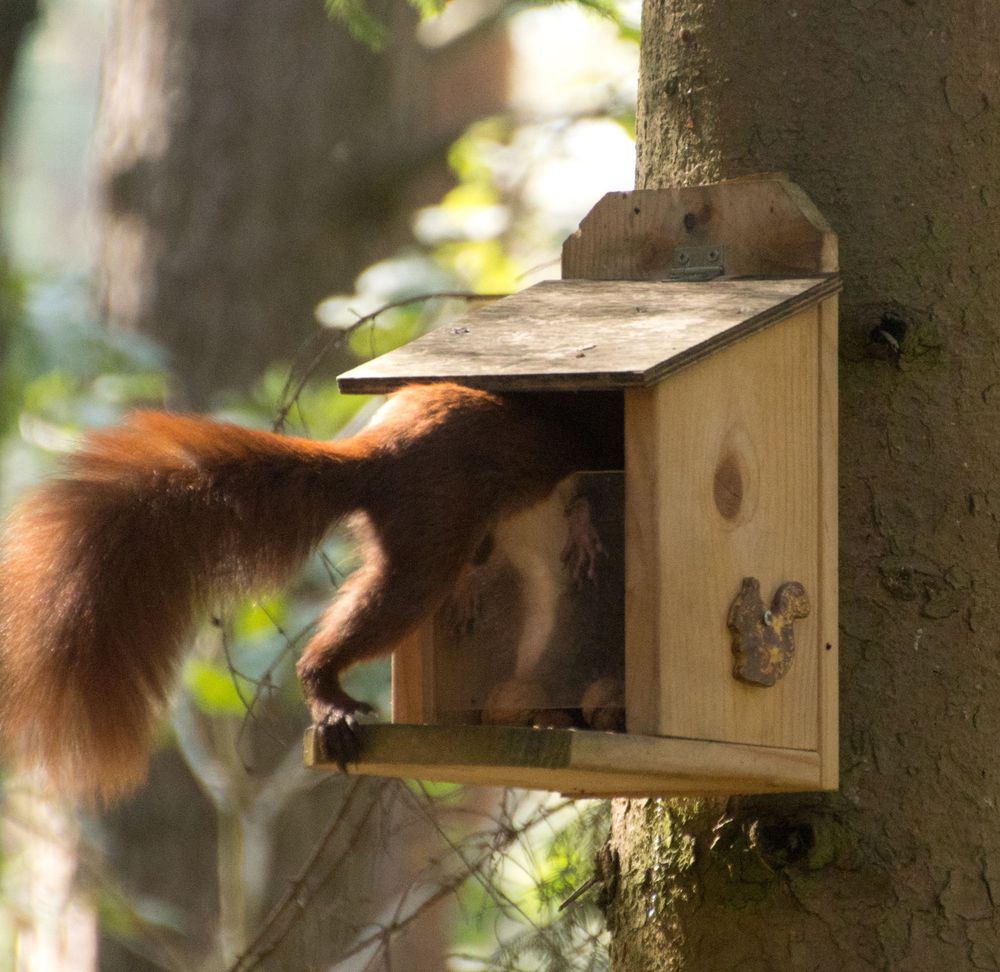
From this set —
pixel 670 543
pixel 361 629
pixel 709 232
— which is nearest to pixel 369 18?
pixel 709 232

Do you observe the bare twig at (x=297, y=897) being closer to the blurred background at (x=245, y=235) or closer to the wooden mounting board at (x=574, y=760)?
Result: the wooden mounting board at (x=574, y=760)

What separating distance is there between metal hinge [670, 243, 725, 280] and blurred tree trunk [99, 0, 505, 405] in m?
3.43

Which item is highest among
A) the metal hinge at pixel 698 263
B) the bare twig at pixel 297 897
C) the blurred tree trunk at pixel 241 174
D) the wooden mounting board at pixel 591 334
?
the blurred tree trunk at pixel 241 174

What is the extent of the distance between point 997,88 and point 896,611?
0.76 metres

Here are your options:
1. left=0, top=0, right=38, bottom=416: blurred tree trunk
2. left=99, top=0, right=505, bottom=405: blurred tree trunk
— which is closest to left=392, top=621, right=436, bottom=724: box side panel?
left=0, top=0, right=38, bottom=416: blurred tree trunk

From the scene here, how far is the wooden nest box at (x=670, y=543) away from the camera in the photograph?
6.03ft

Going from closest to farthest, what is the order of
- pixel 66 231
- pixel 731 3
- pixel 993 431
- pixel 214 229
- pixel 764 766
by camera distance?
1. pixel 764 766
2. pixel 993 431
3. pixel 731 3
4. pixel 214 229
5. pixel 66 231

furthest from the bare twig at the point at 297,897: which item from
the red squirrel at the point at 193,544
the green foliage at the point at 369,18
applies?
the green foliage at the point at 369,18

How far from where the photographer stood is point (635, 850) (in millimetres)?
2330

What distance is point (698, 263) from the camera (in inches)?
89.7

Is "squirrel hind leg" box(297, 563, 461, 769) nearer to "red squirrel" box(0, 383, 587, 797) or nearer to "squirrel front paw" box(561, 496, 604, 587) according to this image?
"red squirrel" box(0, 383, 587, 797)

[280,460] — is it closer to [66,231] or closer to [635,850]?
[635,850]

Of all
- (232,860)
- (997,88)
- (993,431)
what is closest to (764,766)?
(993,431)

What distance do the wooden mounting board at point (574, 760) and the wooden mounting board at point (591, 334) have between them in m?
0.39
